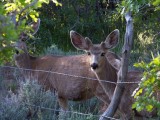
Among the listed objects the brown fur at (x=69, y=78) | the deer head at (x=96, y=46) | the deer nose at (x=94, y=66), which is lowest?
the brown fur at (x=69, y=78)

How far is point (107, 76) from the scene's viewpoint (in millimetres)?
8766

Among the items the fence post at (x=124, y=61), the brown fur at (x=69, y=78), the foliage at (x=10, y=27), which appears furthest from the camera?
the brown fur at (x=69, y=78)

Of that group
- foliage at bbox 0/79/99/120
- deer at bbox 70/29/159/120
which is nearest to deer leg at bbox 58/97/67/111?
foliage at bbox 0/79/99/120

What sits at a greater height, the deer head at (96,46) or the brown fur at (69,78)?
the deer head at (96,46)

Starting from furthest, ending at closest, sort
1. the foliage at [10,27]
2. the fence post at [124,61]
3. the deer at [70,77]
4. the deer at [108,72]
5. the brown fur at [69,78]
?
the brown fur at [69,78] < the deer at [70,77] < the deer at [108,72] < the fence post at [124,61] < the foliage at [10,27]

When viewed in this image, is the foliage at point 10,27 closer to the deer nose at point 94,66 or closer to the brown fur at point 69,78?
the deer nose at point 94,66

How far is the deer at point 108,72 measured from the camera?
811 centimetres

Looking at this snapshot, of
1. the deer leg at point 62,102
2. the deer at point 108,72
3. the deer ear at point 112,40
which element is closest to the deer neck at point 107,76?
the deer at point 108,72

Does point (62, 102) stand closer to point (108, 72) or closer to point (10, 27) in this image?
point (108, 72)

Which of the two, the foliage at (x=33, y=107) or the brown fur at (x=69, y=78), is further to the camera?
the brown fur at (x=69, y=78)

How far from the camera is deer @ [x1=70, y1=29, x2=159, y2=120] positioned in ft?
26.6

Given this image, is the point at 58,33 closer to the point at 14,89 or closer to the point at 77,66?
the point at 14,89

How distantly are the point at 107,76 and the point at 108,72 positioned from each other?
0.07 m

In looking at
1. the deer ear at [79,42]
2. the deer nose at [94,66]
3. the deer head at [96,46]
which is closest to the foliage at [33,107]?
the deer nose at [94,66]
